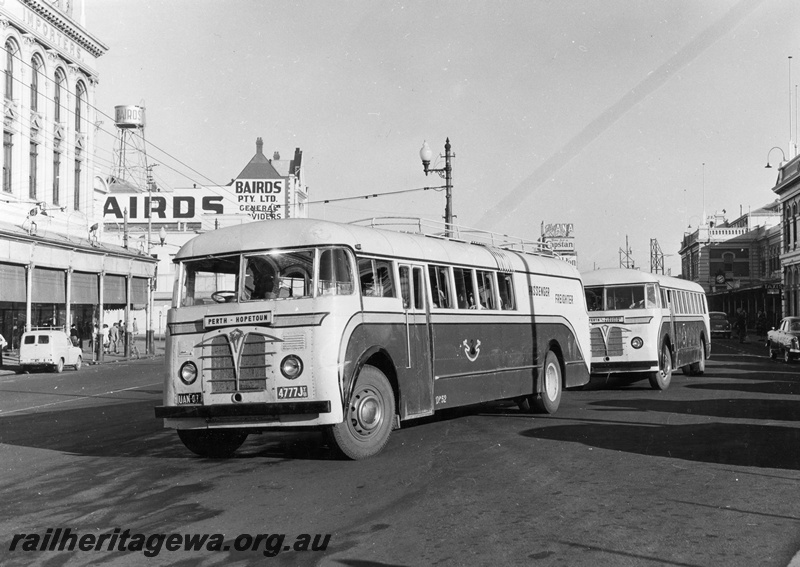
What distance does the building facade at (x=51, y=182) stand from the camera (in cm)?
3794

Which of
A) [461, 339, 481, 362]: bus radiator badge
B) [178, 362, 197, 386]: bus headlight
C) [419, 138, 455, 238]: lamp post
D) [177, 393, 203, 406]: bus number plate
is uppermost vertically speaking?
[419, 138, 455, 238]: lamp post

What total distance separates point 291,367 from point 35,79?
39.6 metres

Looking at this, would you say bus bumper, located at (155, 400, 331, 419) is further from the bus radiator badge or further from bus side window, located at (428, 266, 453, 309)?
the bus radiator badge

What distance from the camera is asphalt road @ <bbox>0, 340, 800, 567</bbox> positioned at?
19.4 ft

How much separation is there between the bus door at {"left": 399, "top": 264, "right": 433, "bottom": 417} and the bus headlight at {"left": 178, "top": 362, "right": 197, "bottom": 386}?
251 centimetres

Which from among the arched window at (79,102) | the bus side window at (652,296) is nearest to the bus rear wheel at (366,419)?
the bus side window at (652,296)

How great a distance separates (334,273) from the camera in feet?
32.3

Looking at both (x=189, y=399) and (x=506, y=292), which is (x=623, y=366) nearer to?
(x=506, y=292)

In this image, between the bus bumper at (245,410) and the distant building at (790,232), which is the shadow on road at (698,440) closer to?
the bus bumper at (245,410)

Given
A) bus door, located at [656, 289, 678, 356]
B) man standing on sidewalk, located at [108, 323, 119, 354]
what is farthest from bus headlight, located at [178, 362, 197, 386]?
man standing on sidewalk, located at [108, 323, 119, 354]

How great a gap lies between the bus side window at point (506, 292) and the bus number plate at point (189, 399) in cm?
576

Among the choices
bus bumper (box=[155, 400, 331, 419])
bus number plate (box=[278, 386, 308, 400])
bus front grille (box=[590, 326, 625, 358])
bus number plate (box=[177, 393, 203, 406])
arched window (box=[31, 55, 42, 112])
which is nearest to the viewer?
bus bumper (box=[155, 400, 331, 419])

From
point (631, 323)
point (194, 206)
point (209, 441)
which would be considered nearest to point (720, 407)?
point (631, 323)

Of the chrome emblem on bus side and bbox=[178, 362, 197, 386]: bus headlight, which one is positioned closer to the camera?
the chrome emblem on bus side
